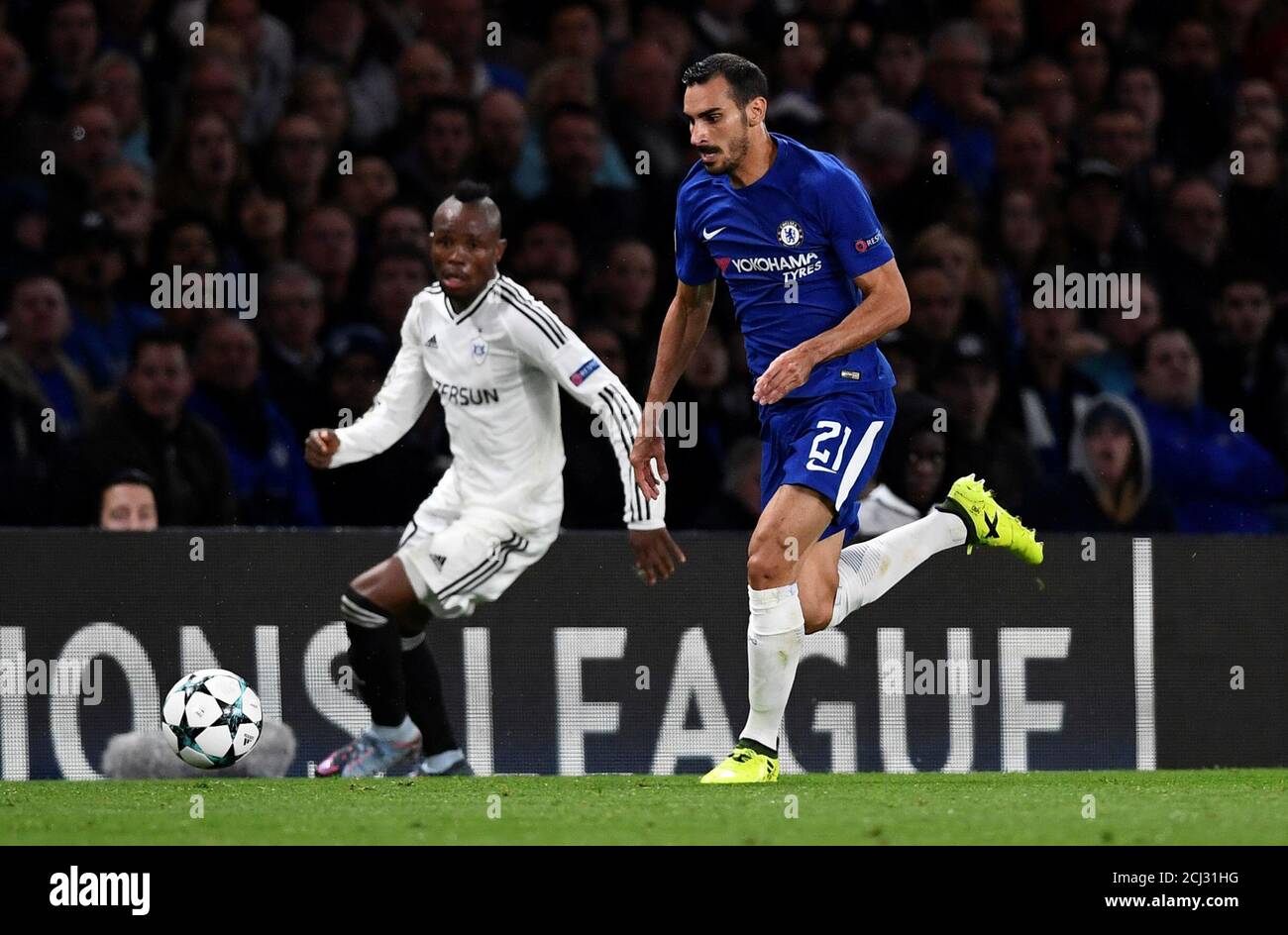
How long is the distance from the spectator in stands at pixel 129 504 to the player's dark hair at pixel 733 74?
→ 10.3 ft

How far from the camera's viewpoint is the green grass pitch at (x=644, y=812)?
15.5 ft

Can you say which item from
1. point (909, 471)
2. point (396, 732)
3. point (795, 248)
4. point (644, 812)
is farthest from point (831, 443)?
point (909, 471)

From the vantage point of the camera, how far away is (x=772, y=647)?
19.6ft

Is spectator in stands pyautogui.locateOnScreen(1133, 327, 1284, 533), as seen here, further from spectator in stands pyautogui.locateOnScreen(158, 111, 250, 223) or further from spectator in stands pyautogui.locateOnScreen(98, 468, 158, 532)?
spectator in stands pyautogui.locateOnScreen(98, 468, 158, 532)

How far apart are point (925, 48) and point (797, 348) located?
500cm

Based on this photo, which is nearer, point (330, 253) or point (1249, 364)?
point (330, 253)

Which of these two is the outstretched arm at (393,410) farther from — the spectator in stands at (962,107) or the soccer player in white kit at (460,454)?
the spectator in stands at (962,107)

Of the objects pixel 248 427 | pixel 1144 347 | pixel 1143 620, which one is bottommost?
pixel 1143 620

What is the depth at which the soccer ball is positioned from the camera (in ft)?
21.6

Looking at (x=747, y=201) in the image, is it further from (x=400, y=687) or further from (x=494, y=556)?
(x=400, y=687)

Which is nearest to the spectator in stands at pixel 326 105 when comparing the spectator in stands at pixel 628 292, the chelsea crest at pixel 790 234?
the spectator in stands at pixel 628 292

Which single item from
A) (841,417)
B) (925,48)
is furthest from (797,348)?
(925,48)

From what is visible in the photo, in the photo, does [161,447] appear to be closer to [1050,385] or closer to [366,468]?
[366,468]

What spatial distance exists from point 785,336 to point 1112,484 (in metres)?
3.29
